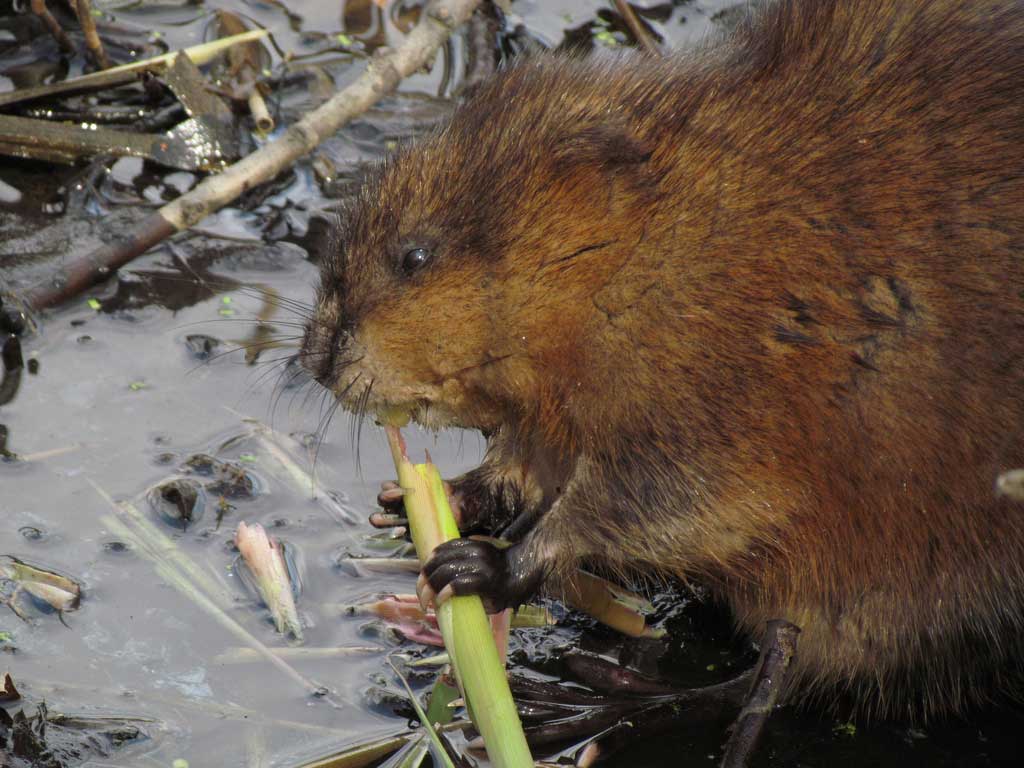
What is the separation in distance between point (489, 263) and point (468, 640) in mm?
867

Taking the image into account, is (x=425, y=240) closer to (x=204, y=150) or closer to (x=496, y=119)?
(x=496, y=119)

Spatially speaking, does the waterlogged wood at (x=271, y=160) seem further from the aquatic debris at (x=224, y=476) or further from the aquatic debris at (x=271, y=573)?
the aquatic debris at (x=271, y=573)

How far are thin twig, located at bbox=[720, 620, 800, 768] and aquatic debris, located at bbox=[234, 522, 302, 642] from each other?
1112 millimetres

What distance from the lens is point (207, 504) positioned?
4121 mm

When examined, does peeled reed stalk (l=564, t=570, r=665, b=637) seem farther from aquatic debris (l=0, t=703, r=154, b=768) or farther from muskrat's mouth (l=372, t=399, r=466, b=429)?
aquatic debris (l=0, t=703, r=154, b=768)

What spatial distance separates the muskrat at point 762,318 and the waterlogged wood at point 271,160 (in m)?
1.36

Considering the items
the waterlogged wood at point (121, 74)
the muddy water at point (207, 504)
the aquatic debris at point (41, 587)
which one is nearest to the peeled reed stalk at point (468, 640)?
the muddy water at point (207, 504)

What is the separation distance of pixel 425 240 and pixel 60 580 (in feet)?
4.23

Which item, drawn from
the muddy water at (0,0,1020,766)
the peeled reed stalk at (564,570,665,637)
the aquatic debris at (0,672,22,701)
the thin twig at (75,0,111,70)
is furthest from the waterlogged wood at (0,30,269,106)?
the peeled reed stalk at (564,570,665,637)

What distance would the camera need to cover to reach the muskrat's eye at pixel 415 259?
3.46 meters

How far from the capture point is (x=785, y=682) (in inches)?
146

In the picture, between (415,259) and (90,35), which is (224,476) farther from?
(90,35)

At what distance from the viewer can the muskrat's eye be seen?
3.46m

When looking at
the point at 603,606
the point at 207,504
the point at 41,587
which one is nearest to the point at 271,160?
the point at 207,504
